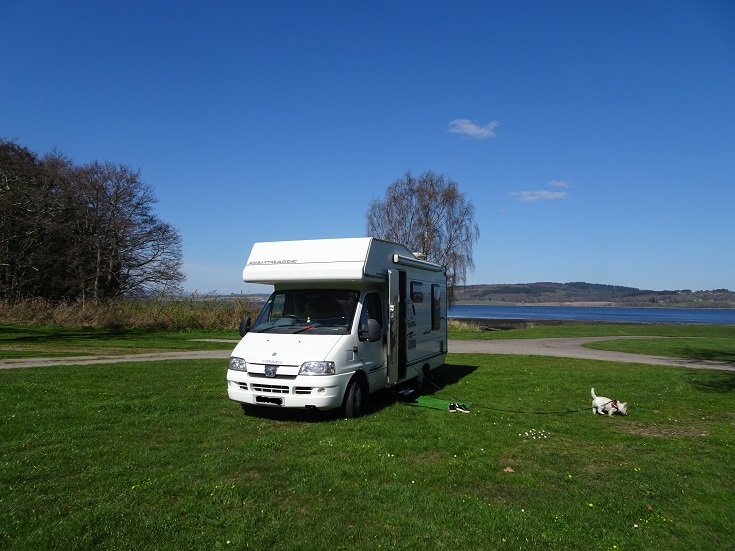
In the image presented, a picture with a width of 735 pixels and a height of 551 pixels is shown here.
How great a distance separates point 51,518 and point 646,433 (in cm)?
746

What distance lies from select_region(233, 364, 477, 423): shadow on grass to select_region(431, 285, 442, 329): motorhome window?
1.29 m

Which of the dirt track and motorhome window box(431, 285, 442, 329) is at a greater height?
motorhome window box(431, 285, 442, 329)

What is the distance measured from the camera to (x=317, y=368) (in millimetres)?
8297

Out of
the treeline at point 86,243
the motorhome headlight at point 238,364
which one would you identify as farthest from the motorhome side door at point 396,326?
the treeline at point 86,243

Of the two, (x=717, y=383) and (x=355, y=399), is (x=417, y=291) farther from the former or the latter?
(x=717, y=383)

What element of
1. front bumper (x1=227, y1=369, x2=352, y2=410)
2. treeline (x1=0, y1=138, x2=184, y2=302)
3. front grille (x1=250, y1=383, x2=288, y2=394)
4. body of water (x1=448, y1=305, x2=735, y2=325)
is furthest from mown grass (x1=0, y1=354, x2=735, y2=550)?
body of water (x1=448, y1=305, x2=735, y2=325)

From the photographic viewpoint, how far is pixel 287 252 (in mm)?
10008

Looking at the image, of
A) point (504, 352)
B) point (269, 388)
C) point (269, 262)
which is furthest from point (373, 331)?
point (504, 352)

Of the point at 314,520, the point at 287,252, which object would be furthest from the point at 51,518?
the point at 287,252

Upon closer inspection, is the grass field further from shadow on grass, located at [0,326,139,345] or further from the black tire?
shadow on grass, located at [0,326,139,345]

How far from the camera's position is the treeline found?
36219 millimetres

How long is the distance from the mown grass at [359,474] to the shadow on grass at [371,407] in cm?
9

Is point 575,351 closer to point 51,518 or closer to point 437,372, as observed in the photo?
point 437,372

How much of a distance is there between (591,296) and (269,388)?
167 m
